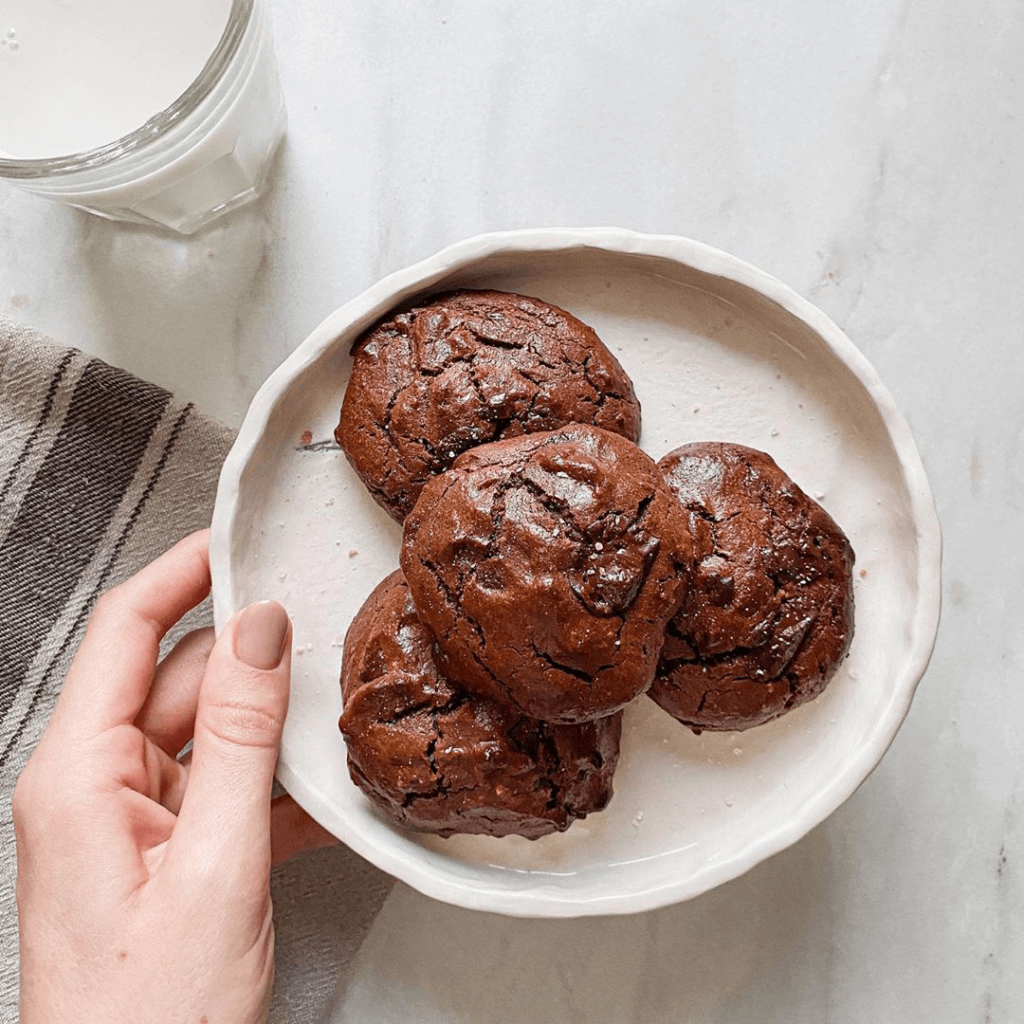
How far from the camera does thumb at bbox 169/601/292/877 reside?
4.05 feet

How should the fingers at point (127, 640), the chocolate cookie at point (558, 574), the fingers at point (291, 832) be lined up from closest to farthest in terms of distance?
the chocolate cookie at point (558, 574), the fingers at point (127, 640), the fingers at point (291, 832)

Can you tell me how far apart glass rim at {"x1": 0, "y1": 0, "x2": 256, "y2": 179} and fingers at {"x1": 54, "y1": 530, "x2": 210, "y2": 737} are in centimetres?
51

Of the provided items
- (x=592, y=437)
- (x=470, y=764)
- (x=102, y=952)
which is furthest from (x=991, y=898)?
(x=102, y=952)

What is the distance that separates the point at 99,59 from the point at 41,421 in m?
0.52

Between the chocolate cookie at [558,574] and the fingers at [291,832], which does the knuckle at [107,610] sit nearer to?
the fingers at [291,832]

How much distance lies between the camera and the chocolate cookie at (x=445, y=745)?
3.95ft

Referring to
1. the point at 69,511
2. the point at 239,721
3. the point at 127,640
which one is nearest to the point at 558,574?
the point at 239,721

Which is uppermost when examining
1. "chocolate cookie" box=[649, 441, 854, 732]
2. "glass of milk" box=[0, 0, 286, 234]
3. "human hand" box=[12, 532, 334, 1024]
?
"glass of milk" box=[0, 0, 286, 234]

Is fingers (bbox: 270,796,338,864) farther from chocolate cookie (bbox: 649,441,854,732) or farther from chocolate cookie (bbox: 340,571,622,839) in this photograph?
chocolate cookie (bbox: 649,441,854,732)

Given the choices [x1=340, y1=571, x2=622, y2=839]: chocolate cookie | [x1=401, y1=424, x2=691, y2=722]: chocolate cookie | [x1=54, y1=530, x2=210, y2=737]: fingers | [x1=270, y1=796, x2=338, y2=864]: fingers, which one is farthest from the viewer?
[x1=270, y1=796, x2=338, y2=864]: fingers

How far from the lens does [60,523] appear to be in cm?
156

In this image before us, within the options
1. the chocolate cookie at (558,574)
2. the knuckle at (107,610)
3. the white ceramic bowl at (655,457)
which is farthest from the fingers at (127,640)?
the chocolate cookie at (558,574)

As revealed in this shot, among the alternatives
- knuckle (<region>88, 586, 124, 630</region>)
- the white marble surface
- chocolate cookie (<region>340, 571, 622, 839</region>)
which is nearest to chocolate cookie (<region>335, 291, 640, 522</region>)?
chocolate cookie (<region>340, 571, 622, 839</region>)

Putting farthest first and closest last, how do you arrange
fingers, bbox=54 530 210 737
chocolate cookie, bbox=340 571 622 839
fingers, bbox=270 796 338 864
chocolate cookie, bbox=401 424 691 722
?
fingers, bbox=270 796 338 864, fingers, bbox=54 530 210 737, chocolate cookie, bbox=340 571 622 839, chocolate cookie, bbox=401 424 691 722
